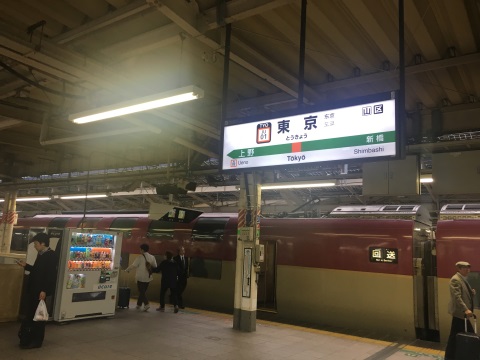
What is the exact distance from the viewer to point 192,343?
6754 mm

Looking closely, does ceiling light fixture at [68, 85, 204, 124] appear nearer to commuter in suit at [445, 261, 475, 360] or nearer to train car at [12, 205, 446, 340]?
train car at [12, 205, 446, 340]

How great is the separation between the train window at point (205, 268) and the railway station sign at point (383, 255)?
12.5 feet

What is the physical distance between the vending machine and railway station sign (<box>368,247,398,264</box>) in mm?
5437

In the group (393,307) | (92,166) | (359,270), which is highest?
(92,166)

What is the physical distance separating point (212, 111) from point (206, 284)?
4.72 meters

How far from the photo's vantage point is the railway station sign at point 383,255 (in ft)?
26.5

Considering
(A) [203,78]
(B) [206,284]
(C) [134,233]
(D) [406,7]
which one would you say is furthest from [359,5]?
(C) [134,233]

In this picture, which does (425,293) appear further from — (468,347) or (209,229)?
(209,229)

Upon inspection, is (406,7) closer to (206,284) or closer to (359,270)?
(359,270)

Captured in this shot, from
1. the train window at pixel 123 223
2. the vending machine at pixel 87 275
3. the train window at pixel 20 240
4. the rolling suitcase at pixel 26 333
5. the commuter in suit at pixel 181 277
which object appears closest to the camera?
the rolling suitcase at pixel 26 333

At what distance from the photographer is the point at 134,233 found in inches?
486

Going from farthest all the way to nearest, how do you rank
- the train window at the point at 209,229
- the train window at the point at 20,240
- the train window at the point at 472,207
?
the train window at the point at 20,240, the train window at the point at 209,229, the train window at the point at 472,207

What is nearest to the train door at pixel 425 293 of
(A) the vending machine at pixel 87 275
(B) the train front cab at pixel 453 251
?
(B) the train front cab at pixel 453 251

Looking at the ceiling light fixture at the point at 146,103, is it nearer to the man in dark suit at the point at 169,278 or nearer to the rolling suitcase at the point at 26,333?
the rolling suitcase at the point at 26,333
